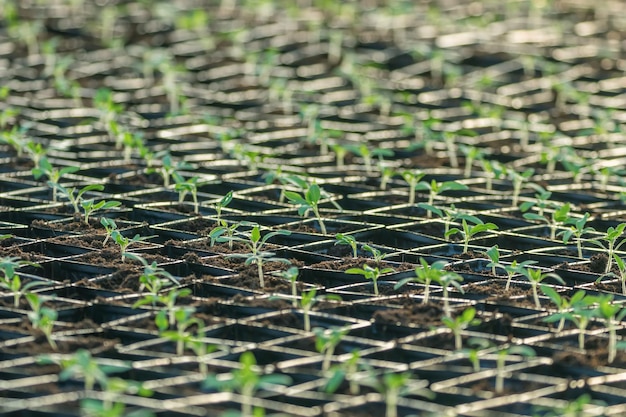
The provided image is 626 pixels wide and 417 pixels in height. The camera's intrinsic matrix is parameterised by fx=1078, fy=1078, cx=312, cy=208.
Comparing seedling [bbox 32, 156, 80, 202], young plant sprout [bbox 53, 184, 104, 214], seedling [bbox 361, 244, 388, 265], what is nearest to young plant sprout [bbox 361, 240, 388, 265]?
seedling [bbox 361, 244, 388, 265]

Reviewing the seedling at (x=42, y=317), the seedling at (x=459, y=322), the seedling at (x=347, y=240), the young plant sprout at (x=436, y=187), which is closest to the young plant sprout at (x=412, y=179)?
the young plant sprout at (x=436, y=187)

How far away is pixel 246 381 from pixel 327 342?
370 mm

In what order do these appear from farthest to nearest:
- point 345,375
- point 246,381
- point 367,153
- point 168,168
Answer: point 367,153 < point 168,168 < point 345,375 < point 246,381

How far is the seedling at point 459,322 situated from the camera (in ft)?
9.94

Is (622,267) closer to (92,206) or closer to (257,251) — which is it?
(257,251)

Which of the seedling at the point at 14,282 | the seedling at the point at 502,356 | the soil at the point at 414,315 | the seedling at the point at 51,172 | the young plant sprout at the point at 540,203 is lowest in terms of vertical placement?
the seedling at the point at 502,356

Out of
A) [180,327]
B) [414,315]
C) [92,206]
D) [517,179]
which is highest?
[92,206]

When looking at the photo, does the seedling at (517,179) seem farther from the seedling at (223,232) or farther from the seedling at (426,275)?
the seedling at (223,232)

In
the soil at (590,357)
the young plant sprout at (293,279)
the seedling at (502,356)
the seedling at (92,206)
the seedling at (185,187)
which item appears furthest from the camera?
the seedling at (185,187)

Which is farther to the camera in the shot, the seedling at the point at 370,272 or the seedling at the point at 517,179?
the seedling at the point at 517,179

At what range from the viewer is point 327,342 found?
2912 mm

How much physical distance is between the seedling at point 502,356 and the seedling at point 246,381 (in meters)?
0.56

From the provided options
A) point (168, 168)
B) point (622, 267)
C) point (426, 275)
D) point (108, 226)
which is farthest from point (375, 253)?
point (168, 168)

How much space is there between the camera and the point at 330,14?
7.05 metres
